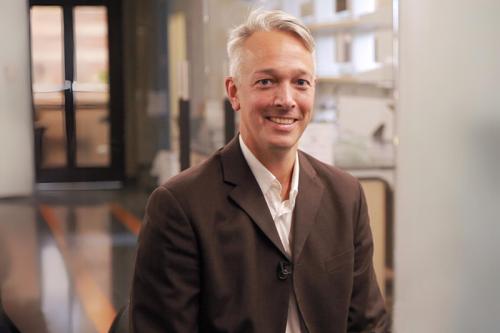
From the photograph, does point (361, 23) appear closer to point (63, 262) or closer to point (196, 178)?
point (196, 178)

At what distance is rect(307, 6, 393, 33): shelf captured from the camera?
319 cm

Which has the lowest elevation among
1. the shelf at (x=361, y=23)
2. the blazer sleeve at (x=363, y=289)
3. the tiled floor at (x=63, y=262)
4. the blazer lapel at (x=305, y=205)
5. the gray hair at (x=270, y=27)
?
the tiled floor at (x=63, y=262)

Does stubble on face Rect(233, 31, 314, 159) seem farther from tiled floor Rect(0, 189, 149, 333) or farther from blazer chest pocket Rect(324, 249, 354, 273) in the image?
tiled floor Rect(0, 189, 149, 333)

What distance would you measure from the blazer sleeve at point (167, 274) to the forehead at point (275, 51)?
29cm

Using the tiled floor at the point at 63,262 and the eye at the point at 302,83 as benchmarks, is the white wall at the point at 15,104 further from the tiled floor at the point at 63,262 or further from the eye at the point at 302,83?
the eye at the point at 302,83

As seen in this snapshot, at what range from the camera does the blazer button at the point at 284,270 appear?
1444 mm

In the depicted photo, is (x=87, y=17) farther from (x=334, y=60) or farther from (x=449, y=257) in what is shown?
(x=449, y=257)

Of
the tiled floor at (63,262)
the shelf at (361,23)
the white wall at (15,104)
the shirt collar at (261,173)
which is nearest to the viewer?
the shirt collar at (261,173)

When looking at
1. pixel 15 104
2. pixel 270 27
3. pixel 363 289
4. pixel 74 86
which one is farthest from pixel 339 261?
pixel 74 86

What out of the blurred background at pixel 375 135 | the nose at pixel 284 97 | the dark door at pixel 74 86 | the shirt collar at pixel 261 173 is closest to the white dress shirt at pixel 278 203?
the shirt collar at pixel 261 173

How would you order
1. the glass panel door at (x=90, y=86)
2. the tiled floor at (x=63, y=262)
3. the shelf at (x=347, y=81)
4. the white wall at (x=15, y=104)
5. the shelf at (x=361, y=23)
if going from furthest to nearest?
the glass panel door at (x=90, y=86)
the tiled floor at (x=63, y=262)
the shelf at (x=347, y=81)
the shelf at (x=361, y=23)
the white wall at (x=15, y=104)

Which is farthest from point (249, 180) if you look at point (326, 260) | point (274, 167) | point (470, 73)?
point (470, 73)

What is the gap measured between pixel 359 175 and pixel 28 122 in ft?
4.56

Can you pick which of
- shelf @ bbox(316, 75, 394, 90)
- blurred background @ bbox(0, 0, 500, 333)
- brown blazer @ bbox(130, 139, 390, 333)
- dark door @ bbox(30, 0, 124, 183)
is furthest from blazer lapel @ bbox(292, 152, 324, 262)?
dark door @ bbox(30, 0, 124, 183)
